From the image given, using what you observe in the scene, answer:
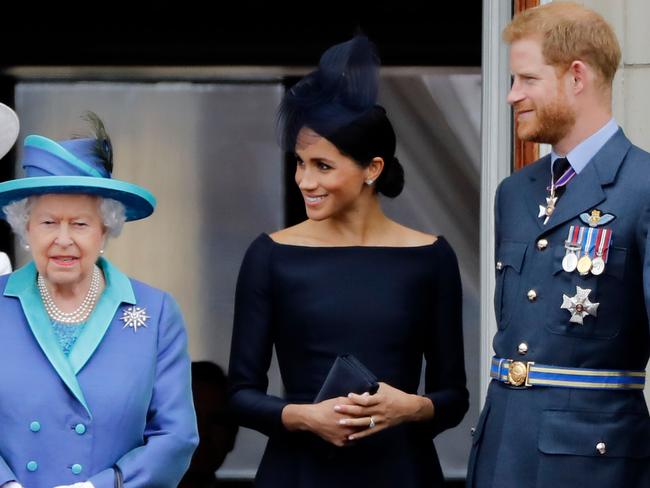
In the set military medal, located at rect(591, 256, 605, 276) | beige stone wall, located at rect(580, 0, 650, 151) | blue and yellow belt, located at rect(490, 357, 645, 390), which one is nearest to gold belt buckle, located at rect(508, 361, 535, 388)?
blue and yellow belt, located at rect(490, 357, 645, 390)

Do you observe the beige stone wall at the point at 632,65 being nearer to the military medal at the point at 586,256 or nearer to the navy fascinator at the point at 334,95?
the navy fascinator at the point at 334,95

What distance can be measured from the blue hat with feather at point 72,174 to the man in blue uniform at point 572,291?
90 centimetres

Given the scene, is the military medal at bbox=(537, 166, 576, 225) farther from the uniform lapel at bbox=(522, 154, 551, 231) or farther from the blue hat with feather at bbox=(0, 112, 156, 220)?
the blue hat with feather at bbox=(0, 112, 156, 220)

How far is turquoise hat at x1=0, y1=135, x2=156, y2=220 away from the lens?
3.67 m

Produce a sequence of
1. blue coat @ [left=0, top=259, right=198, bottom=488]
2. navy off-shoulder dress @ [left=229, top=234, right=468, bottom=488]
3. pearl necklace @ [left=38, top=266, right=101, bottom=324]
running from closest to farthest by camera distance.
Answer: blue coat @ [left=0, top=259, right=198, bottom=488], pearl necklace @ [left=38, top=266, right=101, bottom=324], navy off-shoulder dress @ [left=229, top=234, right=468, bottom=488]

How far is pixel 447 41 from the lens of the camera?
680 centimetres

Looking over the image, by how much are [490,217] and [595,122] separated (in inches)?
43.3

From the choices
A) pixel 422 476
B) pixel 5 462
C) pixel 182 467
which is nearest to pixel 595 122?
pixel 422 476

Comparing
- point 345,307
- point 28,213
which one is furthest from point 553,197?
point 28,213

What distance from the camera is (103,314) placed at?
373cm

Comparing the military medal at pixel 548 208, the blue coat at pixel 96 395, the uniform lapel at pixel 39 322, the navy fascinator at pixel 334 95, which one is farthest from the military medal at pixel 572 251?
the uniform lapel at pixel 39 322

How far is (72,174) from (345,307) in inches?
30.2

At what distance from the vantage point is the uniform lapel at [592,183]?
371 centimetres

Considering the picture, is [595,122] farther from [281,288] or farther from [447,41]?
[447,41]
